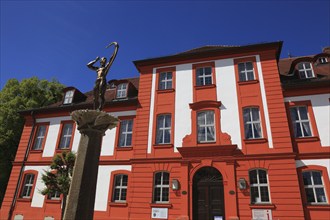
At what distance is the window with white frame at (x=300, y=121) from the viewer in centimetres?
1312

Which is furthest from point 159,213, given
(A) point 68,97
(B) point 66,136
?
(A) point 68,97

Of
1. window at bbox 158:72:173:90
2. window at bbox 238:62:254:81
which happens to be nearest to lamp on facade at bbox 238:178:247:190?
window at bbox 238:62:254:81

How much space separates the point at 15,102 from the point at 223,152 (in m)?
20.2

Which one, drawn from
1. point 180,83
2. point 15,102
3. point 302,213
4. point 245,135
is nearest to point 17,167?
point 15,102

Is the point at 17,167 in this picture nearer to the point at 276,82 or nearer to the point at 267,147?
the point at 267,147

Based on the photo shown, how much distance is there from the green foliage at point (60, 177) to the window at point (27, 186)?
4.65m

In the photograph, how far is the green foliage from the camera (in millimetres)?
13305

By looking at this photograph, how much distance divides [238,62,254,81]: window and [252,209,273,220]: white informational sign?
24.5 ft

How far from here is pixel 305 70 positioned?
1506cm

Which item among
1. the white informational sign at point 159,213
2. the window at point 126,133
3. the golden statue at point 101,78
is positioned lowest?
the white informational sign at point 159,213

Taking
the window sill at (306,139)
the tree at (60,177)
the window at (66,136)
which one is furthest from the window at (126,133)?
the window sill at (306,139)

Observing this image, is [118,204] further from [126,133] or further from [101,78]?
[101,78]

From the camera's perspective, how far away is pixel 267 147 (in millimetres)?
12898

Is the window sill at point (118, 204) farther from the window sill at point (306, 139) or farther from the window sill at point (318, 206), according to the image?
the window sill at point (306, 139)
